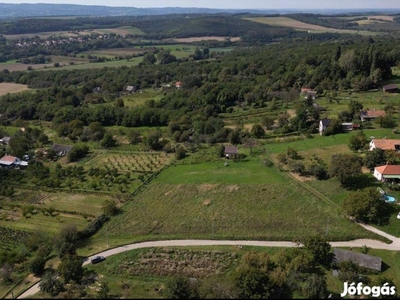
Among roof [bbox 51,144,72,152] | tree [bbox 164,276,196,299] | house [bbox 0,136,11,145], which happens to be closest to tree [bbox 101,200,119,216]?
tree [bbox 164,276,196,299]

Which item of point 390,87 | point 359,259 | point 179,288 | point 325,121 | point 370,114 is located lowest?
point 359,259

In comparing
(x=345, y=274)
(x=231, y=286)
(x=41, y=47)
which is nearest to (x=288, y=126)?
(x=345, y=274)

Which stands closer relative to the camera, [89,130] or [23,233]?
[23,233]

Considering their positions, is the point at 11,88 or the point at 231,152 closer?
the point at 231,152

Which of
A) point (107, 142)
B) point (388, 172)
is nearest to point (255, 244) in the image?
point (388, 172)

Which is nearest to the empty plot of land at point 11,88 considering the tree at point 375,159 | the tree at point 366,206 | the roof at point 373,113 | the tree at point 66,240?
the tree at point 66,240

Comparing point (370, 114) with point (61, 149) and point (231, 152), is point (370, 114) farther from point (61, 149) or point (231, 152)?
point (61, 149)

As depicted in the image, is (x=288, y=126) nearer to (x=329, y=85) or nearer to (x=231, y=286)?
(x=329, y=85)
